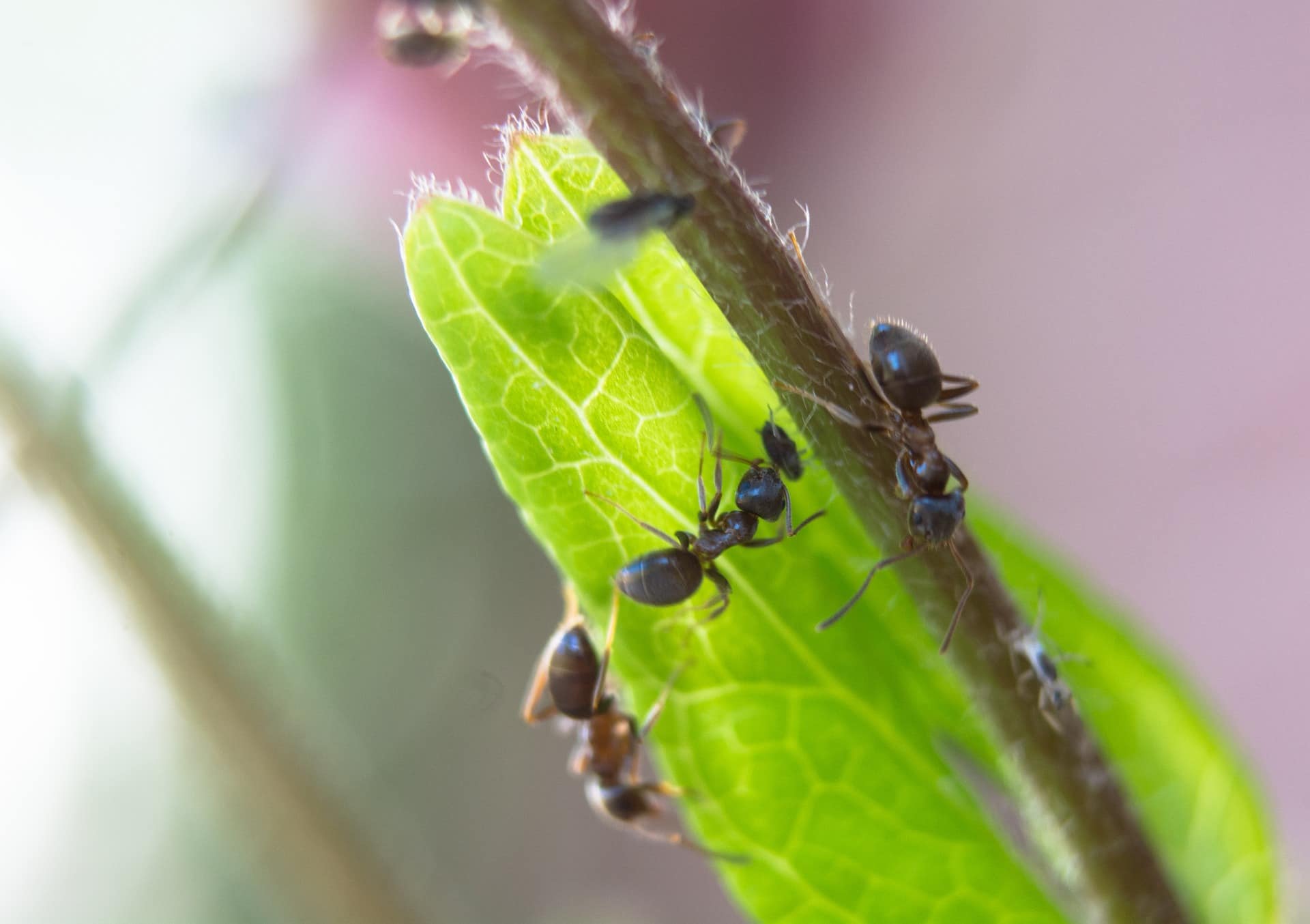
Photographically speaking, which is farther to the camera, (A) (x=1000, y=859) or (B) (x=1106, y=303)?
(B) (x=1106, y=303)

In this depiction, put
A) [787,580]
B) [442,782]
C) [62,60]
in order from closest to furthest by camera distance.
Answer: [787,580]
[62,60]
[442,782]

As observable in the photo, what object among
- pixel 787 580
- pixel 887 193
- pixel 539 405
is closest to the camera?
pixel 539 405

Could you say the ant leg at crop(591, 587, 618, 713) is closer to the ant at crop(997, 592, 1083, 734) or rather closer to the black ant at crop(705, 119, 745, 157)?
the ant at crop(997, 592, 1083, 734)

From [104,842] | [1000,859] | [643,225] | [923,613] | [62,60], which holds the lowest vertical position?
[1000,859]

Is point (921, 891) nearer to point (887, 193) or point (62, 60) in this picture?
point (62, 60)

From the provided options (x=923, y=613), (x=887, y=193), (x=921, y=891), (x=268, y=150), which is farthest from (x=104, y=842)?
(x=887, y=193)

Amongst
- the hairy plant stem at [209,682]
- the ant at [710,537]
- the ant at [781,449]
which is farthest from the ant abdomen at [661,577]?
the hairy plant stem at [209,682]

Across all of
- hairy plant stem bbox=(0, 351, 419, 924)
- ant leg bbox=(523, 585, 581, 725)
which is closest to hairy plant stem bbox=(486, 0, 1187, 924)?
ant leg bbox=(523, 585, 581, 725)
